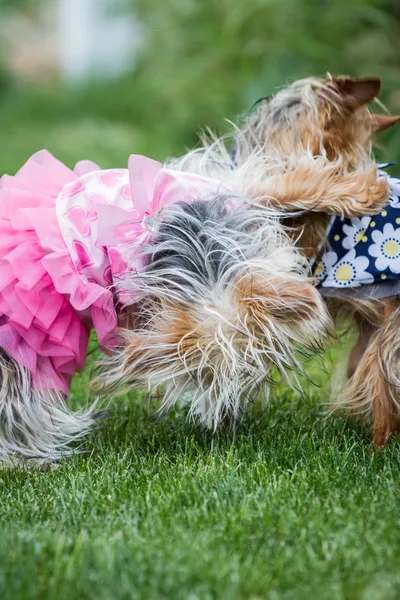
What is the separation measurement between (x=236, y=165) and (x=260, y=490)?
3.69 ft

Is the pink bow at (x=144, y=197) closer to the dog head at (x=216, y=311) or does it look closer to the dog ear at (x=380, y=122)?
the dog head at (x=216, y=311)

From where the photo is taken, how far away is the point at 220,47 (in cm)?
765

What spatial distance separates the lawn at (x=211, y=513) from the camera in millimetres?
1855

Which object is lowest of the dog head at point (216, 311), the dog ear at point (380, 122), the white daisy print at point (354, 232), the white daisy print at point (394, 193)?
the dog head at point (216, 311)

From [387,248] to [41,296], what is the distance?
1047 mm

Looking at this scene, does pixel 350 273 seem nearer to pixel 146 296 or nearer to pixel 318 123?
pixel 318 123

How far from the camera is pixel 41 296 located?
254 cm

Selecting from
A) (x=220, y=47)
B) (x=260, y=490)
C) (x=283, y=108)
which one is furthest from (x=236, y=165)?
(x=220, y=47)

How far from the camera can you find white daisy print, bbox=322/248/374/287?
8.61 feet

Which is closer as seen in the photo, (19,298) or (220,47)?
(19,298)

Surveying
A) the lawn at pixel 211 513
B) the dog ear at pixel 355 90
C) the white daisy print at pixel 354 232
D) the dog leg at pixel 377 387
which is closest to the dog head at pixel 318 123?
the dog ear at pixel 355 90

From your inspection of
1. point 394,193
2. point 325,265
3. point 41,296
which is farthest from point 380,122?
point 41,296

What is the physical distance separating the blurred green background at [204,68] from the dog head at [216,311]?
2.27 metres

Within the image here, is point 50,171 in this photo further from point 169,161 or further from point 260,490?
point 260,490
